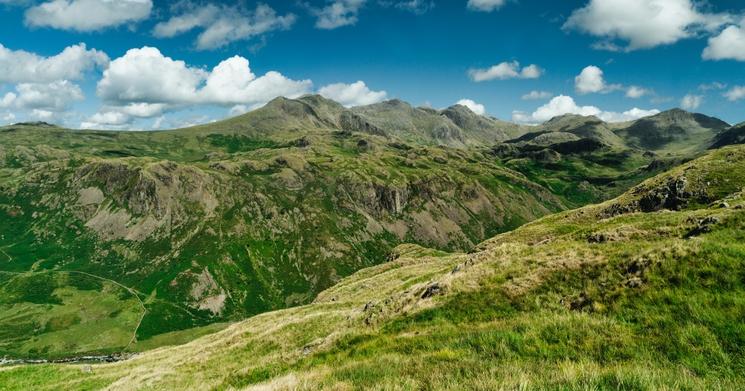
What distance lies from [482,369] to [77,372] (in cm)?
4426

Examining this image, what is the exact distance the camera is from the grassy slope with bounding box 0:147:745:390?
33.9ft

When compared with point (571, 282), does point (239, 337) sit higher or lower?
lower

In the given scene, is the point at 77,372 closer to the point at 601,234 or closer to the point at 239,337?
the point at 239,337

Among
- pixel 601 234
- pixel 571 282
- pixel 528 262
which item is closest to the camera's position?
pixel 571 282

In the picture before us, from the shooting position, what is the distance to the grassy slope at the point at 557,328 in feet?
33.9

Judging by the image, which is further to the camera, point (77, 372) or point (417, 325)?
point (77, 372)

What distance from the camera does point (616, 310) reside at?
1625cm

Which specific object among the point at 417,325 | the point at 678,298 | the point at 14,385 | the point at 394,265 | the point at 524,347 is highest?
the point at 678,298

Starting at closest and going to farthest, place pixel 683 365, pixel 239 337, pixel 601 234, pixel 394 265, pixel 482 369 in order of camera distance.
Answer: pixel 482 369 → pixel 683 365 → pixel 601 234 → pixel 239 337 → pixel 394 265

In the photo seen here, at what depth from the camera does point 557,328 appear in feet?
48.9

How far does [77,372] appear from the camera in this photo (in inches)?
1543

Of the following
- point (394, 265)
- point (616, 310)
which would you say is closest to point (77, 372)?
point (616, 310)

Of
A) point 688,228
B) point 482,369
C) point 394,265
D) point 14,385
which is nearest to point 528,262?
point 688,228

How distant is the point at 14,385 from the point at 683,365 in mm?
42595
